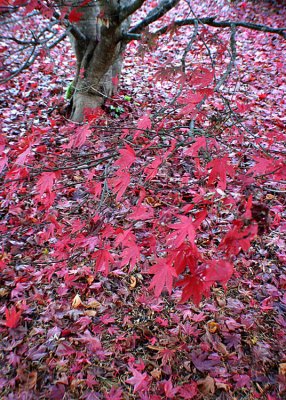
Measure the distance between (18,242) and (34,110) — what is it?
2387 millimetres

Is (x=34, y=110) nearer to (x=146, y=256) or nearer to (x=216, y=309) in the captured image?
(x=146, y=256)

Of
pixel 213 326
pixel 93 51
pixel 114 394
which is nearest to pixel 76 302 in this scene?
pixel 114 394

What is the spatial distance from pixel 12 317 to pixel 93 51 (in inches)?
121

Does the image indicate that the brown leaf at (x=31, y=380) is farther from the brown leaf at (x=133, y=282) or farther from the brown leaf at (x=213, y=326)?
the brown leaf at (x=213, y=326)

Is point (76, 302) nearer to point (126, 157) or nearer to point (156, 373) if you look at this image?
point (156, 373)

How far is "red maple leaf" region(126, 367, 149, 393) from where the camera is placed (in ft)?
6.76

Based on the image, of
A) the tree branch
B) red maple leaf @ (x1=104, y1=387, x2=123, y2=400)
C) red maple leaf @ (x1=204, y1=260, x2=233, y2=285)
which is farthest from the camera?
the tree branch

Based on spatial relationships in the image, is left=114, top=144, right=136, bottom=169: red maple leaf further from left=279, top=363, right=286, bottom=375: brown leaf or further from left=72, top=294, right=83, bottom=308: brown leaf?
left=279, top=363, right=286, bottom=375: brown leaf

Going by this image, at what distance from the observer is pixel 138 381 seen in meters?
2.09

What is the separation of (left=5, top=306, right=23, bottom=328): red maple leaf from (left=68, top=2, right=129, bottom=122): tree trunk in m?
2.22

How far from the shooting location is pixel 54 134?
13.7 feet

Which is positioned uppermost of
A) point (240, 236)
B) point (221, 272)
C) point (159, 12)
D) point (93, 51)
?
point (159, 12)

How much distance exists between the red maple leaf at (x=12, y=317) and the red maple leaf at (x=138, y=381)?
0.91 m

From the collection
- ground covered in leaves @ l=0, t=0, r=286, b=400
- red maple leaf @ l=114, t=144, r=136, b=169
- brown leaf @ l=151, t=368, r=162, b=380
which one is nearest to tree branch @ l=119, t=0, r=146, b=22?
ground covered in leaves @ l=0, t=0, r=286, b=400
